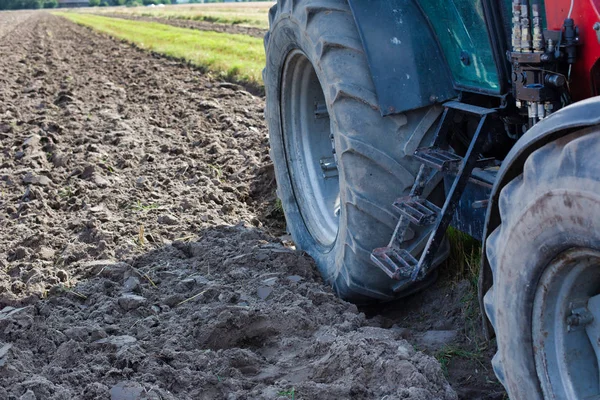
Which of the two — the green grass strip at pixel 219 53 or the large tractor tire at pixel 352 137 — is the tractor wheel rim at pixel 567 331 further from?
the green grass strip at pixel 219 53

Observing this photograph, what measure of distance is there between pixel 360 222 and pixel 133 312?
4.08ft

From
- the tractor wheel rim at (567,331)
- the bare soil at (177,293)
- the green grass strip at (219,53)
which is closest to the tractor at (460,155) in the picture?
the tractor wheel rim at (567,331)

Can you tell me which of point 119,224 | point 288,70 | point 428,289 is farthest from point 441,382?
point 119,224

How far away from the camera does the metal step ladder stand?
9.86 ft

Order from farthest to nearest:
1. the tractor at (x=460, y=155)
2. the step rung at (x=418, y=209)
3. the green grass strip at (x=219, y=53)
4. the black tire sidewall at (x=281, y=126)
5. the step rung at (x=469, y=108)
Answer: the green grass strip at (x=219, y=53), the black tire sidewall at (x=281, y=126), the step rung at (x=418, y=209), the step rung at (x=469, y=108), the tractor at (x=460, y=155)

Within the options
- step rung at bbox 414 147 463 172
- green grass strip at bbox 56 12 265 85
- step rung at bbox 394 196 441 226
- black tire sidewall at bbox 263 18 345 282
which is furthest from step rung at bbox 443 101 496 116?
green grass strip at bbox 56 12 265 85

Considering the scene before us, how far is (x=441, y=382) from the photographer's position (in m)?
2.83

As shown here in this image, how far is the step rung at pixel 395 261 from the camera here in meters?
3.13

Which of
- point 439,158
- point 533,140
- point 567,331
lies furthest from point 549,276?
point 439,158

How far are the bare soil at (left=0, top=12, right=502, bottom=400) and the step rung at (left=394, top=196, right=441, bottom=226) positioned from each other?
512mm

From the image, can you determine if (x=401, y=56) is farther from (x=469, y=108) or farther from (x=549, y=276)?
(x=549, y=276)

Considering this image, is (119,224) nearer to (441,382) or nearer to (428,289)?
(428,289)

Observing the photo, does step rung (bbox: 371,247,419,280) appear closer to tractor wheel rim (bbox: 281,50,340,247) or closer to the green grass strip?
tractor wheel rim (bbox: 281,50,340,247)

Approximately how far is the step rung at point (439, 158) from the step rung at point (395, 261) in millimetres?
404
